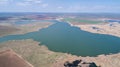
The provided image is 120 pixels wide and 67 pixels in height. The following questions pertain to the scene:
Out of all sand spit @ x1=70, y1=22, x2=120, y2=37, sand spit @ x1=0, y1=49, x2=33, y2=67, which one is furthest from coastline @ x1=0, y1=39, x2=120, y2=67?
sand spit @ x1=70, y1=22, x2=120, y2=37

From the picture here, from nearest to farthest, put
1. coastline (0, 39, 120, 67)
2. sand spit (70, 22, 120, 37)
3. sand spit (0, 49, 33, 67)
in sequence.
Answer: sand spit (0, 49, 33, 67) → coastline (0, 39, 120, 67) → sand spit (70, 22, 120, 37)

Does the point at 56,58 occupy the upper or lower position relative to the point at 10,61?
lower

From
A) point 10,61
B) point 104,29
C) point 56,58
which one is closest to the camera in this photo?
point 10,61

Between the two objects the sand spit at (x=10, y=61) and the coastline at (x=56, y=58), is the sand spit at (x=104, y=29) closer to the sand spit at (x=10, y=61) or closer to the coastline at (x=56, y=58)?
the coastline at (x=56, y=58)

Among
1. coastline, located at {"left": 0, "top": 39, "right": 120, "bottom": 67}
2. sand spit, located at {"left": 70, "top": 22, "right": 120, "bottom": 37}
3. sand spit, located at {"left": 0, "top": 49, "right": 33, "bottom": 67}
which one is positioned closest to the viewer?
sand spit, located at {"left": 0, "top": 49, "right": 33, "bottom": 67}

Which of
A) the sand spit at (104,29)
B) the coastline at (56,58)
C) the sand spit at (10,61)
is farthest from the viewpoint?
the sand spit at (104,29)

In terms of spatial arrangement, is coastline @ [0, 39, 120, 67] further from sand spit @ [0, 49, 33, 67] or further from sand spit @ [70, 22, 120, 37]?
sand spit @ [70, 22, 120, 37]

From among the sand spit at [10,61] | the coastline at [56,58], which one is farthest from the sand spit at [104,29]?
the sand spit at [10,61]

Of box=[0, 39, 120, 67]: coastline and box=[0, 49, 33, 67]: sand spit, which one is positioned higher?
box=[0, 49, 33, 67]: sand spit

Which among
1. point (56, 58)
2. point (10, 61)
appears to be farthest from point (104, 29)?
point (10, 61)

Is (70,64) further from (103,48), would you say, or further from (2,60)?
(103,48)

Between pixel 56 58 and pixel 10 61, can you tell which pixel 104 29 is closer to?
pixel 56 58
